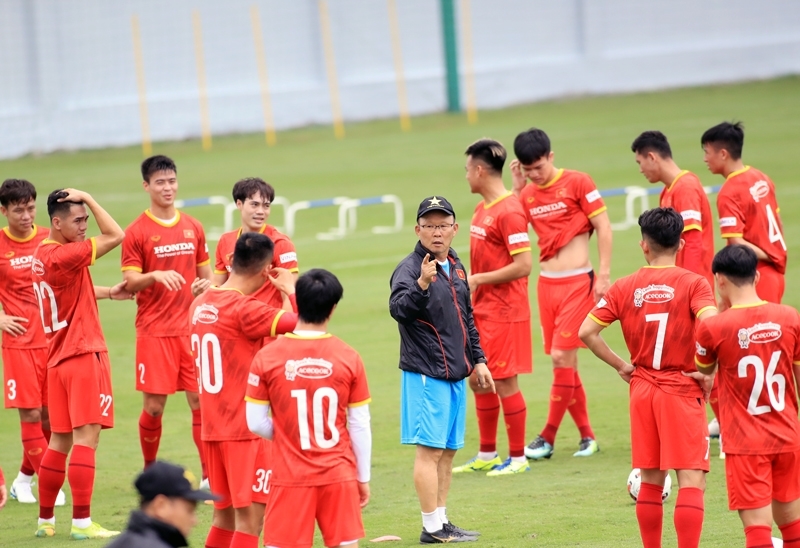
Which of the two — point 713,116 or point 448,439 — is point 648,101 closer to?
point 713,116

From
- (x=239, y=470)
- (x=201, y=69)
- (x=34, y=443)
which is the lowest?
(x=34, y=443)

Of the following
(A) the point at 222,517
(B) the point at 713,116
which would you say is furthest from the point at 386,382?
(B) the point at 713,116

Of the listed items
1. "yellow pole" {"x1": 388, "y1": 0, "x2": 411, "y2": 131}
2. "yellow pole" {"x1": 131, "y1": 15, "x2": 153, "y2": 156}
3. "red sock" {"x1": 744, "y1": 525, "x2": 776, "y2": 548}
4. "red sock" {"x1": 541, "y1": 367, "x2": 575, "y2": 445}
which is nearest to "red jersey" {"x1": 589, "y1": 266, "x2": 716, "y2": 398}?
"red sock" {"x1": 744, "y1": 525, "x2": 776, "y2": 548}

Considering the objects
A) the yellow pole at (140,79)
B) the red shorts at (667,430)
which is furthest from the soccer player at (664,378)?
the yellow pole at (140,79)

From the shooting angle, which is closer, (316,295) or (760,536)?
(316,295)

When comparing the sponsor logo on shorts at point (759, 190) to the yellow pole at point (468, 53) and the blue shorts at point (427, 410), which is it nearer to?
the blue shorts at point (427, 410)

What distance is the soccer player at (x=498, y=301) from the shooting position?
9531mm

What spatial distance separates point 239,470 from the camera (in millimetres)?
6984

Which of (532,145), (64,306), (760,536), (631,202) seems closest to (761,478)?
(760,536)

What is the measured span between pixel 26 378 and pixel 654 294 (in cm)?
524

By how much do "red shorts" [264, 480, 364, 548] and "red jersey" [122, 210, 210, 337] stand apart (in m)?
3.52

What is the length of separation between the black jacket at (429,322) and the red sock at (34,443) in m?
3.34

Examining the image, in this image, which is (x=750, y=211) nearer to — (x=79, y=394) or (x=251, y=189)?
(x=251, y=189)

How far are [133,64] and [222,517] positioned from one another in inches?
1220
